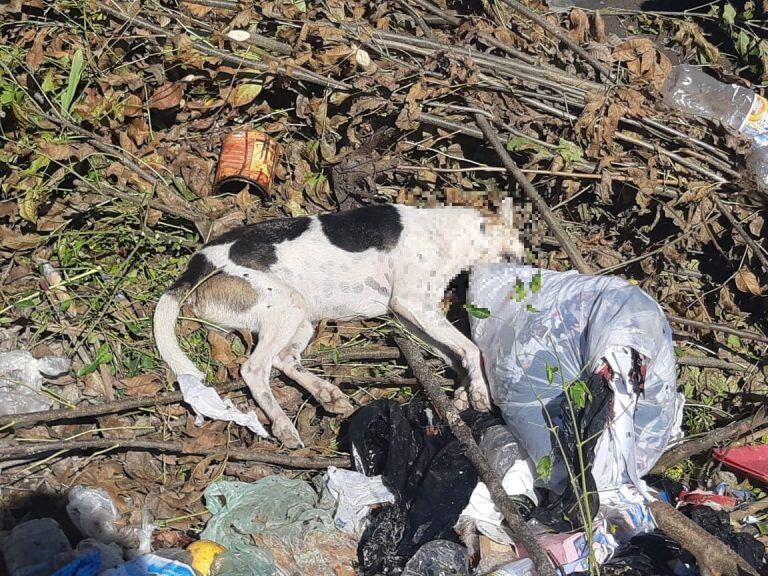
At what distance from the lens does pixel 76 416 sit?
3799 mm

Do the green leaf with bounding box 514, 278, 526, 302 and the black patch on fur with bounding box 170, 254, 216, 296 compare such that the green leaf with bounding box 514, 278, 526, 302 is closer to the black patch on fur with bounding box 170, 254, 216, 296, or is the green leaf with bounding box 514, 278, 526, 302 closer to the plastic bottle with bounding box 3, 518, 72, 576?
the black patch on fur with bounding box 170, 254, 216, 296

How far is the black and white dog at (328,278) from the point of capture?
13.6 feet

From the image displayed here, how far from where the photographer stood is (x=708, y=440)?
4.06 metres

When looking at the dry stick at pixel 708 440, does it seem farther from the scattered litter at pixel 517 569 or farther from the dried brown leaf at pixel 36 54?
the dried brown leaf at pixel 36 54

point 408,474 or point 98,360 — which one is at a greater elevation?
point 408,474

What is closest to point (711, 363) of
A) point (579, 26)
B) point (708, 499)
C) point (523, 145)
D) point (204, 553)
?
point (708, 499)

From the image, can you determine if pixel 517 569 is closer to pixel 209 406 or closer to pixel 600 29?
pixel 209 406

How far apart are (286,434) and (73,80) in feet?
7.56

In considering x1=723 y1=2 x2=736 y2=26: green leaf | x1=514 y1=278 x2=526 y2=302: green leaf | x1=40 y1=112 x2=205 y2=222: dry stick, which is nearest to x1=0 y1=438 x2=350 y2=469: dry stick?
x1=514 y1=278 x2=526 y2=302: green leaf

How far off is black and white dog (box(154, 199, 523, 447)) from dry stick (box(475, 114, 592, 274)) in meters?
0.18

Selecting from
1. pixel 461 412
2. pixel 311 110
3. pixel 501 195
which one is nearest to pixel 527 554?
pixel 461 412

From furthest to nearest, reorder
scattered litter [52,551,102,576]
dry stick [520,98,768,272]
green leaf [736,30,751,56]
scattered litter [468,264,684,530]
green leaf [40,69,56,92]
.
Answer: green leaf [736,30,751,56], dry stick [520,98,768,272], green leaf [40,69,56,92], scattered litter [468,264,684,530], scattered litter [52,551,102,576]

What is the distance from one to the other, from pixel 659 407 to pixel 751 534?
73 cm

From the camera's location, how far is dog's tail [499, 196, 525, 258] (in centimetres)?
443
